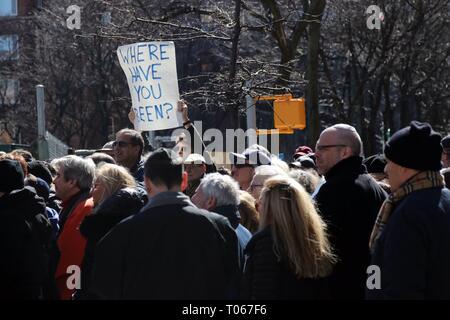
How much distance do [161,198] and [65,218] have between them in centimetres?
235

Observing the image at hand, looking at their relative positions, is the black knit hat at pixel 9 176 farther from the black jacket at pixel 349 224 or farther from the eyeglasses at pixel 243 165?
the eyeglasses at pixel 243 165

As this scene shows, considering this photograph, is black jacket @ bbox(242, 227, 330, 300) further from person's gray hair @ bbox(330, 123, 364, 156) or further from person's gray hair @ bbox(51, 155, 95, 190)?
person's gray hair @ bbox(51, 155, 95, 190)

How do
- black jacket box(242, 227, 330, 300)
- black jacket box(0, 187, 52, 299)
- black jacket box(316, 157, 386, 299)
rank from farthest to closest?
black jacket box(0, 187, 52, 299), black jacket box(316, 157, 386, 299), black jacket box(242, 227, 330, 300)

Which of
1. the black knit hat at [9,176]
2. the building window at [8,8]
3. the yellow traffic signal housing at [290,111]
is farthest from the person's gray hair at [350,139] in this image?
the building window at [8,8]

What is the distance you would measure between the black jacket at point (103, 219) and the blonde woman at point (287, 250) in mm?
1105

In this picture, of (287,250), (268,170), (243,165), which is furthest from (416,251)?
(243,165)

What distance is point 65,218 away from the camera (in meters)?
7.03

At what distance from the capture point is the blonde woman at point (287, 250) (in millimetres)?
5011

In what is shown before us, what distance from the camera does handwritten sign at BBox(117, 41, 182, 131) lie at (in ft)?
30.5

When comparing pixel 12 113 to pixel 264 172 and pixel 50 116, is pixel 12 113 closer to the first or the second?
pixel 50 116

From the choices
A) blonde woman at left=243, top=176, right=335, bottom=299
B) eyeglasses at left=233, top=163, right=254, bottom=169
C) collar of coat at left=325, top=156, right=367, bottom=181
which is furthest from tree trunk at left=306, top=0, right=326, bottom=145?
blonde woman at left=243, top=176, right=335, bottom=299

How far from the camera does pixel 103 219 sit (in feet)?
19.2

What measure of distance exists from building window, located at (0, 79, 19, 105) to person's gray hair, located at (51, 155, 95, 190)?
110ft

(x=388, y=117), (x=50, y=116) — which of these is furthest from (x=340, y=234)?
(x=50, y=116)
